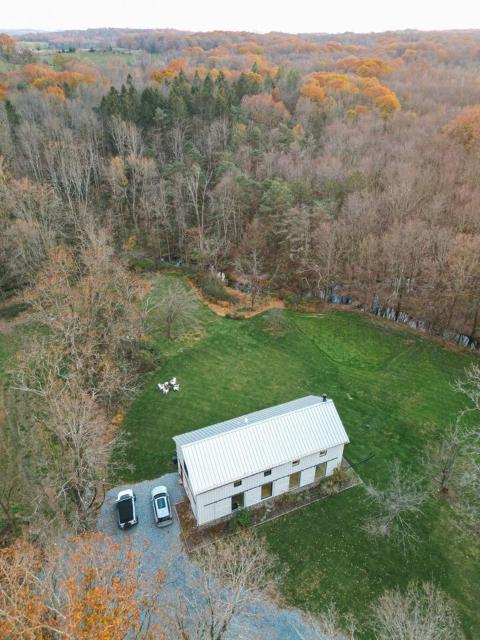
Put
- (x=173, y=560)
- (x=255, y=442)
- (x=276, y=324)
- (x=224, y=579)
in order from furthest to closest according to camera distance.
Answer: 1. (x=276, y=324)
2. (x=255, y=442)
3. (x=173, y=560)
4. (x=224, y=579)

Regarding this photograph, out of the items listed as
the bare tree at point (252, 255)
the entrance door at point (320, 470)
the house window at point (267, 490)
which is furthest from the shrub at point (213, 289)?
the house window at point (267, 490)

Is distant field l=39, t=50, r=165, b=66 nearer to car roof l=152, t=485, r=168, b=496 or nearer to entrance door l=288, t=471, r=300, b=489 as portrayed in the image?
car roof l=152, t=485, r=168, b=496

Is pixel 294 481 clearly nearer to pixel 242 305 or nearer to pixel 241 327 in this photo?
pixel 241 327

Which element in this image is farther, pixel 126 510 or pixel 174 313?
pixel 174 313

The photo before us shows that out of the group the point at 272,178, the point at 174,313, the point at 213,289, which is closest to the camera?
the point at 174,313

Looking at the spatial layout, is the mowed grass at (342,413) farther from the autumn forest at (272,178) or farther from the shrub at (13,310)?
the shrub at (13,310)

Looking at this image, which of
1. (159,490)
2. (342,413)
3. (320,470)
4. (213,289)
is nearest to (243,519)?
(159,490)
